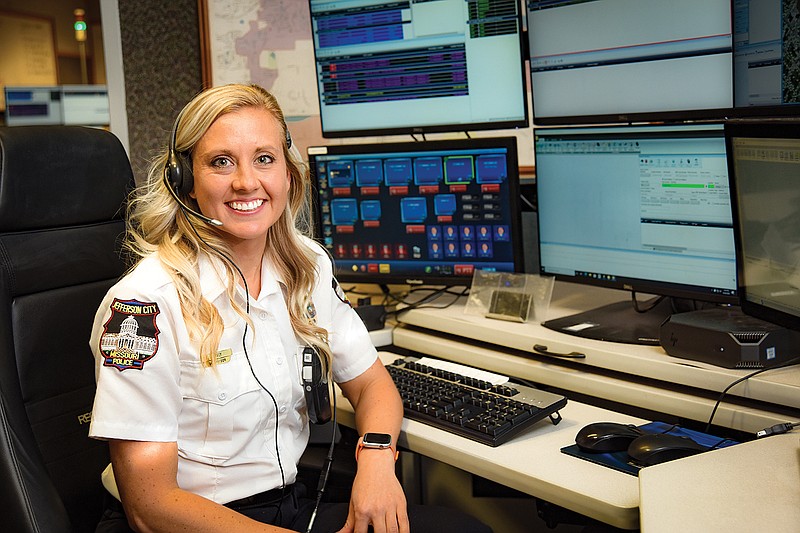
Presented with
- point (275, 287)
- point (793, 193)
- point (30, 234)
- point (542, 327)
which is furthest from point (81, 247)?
point (793, 193)

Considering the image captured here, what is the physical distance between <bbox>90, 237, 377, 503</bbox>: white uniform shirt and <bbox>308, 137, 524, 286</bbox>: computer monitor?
46 cm

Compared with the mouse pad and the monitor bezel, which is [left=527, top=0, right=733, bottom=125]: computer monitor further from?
the mouse pad

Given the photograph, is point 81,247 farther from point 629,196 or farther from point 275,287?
point 629,196

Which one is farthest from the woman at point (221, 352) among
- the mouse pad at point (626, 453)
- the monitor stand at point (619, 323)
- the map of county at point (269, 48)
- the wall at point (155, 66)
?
the wall at point (155, 66)

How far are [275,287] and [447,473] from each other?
0.73 meters

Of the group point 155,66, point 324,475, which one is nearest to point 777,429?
point 324,475

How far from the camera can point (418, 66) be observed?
179 cm

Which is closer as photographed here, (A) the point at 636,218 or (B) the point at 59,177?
(B) the point at 59,177

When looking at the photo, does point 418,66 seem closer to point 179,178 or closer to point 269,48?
point 179,178

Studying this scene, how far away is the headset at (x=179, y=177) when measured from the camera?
1230 millimetres

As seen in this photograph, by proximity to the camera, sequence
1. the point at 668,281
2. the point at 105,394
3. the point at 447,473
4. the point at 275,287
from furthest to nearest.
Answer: the point at 447,473, the point at 668,281, the point at 275,287, the point at 105,394

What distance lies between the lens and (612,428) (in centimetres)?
118

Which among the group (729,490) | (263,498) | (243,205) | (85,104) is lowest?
(263,498)

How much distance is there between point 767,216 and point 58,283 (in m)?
1.06
